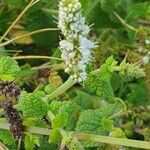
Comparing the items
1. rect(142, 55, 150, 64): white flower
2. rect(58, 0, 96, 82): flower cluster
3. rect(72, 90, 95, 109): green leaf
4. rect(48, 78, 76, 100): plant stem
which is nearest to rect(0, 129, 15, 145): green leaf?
rect(48, 78, 76, 100): plant stem

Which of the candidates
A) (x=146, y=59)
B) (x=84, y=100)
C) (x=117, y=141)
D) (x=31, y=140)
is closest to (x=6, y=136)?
(x=31, y=140)

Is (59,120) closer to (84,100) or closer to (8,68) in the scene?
(8,68)

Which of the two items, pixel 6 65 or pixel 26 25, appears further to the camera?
pixel 26 25

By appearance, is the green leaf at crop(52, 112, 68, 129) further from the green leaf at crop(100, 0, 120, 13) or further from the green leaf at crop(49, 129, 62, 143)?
the green leaf at crop(100, 0, 120, 13)

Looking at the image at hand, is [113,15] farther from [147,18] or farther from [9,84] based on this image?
[9,84]

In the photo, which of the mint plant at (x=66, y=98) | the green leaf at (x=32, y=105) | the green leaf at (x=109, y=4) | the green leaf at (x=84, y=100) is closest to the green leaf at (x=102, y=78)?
the mint plant at (x=66, y=98)

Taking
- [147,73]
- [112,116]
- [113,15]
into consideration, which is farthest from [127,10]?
[112,116]
